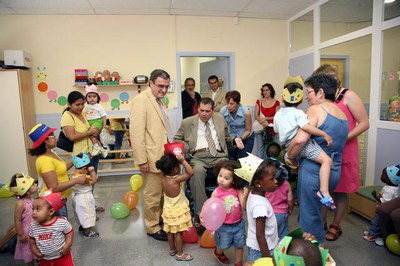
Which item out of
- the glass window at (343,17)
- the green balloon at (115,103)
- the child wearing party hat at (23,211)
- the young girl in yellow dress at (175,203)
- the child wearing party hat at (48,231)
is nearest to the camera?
the child wearing party hat at (48,231)

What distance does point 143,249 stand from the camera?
2.40m

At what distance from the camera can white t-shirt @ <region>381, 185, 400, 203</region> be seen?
2.30m

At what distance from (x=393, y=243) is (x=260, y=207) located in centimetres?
138

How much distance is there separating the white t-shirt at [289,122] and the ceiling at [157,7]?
9.40 feet

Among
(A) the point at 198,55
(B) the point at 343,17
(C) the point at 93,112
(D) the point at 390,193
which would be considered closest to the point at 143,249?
(C) the point at 93,112

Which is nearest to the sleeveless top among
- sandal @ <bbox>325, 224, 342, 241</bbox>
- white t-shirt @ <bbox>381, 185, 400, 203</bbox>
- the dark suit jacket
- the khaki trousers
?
white t-shirt @ <bbox>381, 185, 400, 203</bbox>

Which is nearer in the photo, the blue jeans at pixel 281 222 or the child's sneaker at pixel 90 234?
the blue jeans at pixel 281 222

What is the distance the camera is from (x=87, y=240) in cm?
258

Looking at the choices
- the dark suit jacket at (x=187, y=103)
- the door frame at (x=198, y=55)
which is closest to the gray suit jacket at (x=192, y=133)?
the dark suit jacket at (x=187, y=103)

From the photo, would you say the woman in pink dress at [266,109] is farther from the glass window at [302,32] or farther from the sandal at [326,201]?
the sandal at [326,201]

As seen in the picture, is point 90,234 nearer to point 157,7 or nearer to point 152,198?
point 152,198

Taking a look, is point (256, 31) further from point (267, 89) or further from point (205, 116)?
point (205, 116)

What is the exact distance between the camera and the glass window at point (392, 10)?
2968 mm

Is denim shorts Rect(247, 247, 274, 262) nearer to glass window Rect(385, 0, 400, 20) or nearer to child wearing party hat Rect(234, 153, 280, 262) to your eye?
child wearing party hat Rect(234, 153, 280, 262)
